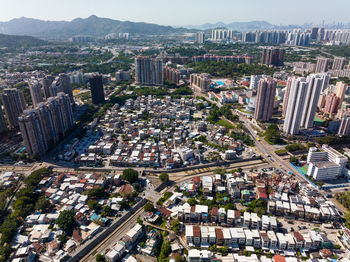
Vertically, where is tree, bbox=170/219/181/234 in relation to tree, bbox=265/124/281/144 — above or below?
below

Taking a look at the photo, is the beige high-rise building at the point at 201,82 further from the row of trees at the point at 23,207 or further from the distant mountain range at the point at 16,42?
the distant mountain range at the point at 16,42

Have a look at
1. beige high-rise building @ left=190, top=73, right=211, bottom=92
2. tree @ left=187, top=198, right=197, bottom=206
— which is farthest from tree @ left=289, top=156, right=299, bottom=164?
beige high-rise building @ left=190, top=73, right=211, bottom=92

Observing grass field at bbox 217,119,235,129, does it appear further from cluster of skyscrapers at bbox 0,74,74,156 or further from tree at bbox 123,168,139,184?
cluster of skyscrapers at bbox 0,74,74,156

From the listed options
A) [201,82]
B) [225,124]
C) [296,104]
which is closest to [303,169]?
[296,104]

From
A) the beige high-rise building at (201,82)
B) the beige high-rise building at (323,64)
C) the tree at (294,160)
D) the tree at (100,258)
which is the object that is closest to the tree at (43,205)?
the tree at (100,258)

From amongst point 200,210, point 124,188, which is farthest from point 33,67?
point 200,210

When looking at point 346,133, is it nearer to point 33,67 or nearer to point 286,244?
point 286,244
